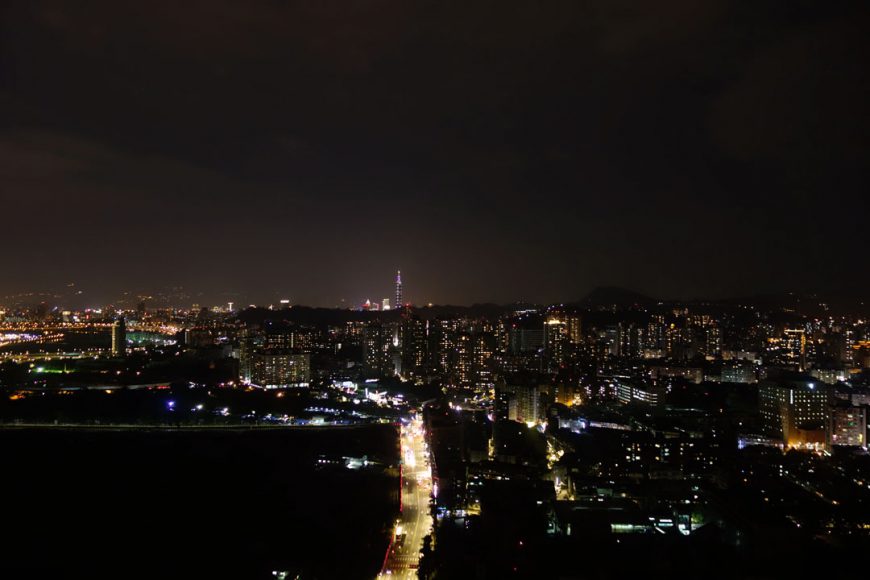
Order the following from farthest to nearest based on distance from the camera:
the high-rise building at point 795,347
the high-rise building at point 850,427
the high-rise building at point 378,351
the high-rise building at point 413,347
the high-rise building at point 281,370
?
the high-rise building at point 378,351, the high-rise building at point 413,347, the high-rise building at point 281,370, the high-rise building at point 795,347, the high-rise building at point 850,427

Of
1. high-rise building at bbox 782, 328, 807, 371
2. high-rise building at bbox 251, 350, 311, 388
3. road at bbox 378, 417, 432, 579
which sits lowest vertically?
road at bbox 378, 417, 432, 579

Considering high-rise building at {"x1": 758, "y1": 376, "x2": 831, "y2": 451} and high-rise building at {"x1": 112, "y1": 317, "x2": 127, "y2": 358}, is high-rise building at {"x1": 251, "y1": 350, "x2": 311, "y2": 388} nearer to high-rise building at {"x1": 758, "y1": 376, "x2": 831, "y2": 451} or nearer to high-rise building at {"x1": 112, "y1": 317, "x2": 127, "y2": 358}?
high-rise building at {"x1": 112, "y1": 317, "x2": 127, "y2": 358}

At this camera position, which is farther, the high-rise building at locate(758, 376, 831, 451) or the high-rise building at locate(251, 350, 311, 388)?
the high-rise building at locate(251, 350, 311, 388)

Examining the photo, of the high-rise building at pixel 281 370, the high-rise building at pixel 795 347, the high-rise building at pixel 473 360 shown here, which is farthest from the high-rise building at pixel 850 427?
the high-rise building at pixel 281 370

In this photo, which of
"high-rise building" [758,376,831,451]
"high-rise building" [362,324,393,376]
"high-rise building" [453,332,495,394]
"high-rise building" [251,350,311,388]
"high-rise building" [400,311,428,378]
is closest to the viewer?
"high-rise building" [758,376,831,451]

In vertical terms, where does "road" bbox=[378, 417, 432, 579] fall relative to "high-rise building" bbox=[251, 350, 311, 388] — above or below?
below

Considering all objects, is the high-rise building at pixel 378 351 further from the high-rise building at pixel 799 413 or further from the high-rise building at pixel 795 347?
the high-rise building at pixel 795 347

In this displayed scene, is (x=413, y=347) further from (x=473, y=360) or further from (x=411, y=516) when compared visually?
(x=411, y=516)

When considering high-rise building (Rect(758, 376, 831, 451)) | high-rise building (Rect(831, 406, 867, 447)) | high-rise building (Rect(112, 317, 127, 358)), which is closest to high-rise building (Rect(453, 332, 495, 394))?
high-rise building (Rect(758, 376, 831, 451))
